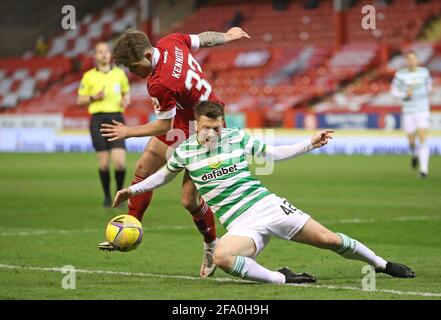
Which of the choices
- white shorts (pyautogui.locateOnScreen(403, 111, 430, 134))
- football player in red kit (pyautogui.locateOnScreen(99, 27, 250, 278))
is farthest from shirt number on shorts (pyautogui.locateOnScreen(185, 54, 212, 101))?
white shorts (pyautogui.locateOnScreen(403, 111, 430, 134))

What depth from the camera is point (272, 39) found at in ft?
141

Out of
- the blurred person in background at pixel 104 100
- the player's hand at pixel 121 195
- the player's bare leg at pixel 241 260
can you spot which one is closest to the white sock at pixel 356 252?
the player's bare leg at pixel 241 260

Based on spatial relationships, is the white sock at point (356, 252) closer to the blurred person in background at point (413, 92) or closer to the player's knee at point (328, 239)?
the player's knee at point (328, 239)

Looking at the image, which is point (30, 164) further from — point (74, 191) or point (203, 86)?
point (203, 86)

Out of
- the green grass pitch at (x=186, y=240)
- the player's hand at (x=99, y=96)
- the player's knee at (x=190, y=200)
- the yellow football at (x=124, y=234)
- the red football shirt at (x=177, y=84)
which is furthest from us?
the player's hand at (x=99, y=96)

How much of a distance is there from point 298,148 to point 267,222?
2.11ft

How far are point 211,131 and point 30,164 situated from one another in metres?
18.8

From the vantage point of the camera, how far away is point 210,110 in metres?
8.22

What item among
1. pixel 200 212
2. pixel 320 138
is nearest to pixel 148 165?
pixel 200 212

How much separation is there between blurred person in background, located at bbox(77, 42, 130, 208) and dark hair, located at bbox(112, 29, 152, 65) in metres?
6.57

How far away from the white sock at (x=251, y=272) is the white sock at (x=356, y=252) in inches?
22.1

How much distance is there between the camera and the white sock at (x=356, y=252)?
26.9 feet

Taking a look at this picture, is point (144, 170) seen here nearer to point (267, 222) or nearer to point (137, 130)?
point (137, 130)

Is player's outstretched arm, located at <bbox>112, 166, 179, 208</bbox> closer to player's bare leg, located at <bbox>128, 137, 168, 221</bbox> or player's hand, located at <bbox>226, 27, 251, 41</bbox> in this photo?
player's bare leg, located at <bbox>128, 137, 168, 221</bbox>
